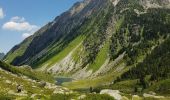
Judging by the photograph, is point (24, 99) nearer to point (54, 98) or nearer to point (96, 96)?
point (54, 98)

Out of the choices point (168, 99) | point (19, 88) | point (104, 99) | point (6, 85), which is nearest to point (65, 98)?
point (104, 99)

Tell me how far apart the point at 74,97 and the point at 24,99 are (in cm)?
1340

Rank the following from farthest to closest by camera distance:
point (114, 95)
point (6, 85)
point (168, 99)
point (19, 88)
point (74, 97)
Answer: point (168, 99)
point (6, 85)
point (19, 88)
point (114, 95)
point (74, 97)

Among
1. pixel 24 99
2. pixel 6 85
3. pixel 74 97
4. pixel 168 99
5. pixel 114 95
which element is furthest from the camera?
pixel 168 99

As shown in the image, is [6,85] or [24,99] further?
[6,85]

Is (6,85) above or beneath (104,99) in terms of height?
above

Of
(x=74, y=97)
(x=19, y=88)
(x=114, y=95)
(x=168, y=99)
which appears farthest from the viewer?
(x=168, y=99)

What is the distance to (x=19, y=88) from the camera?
13025 cm

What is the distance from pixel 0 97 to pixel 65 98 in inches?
647

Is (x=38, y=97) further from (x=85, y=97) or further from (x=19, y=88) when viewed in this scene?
(x=19, y=88)

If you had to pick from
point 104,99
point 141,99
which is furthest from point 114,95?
point 141,99

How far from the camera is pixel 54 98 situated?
94.2 meters

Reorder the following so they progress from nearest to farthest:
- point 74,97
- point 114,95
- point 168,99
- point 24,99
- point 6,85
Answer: point 24,99 < point 74,97 < point 114,95 < point 6,85 < point 168,99

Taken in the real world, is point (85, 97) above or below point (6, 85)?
below
